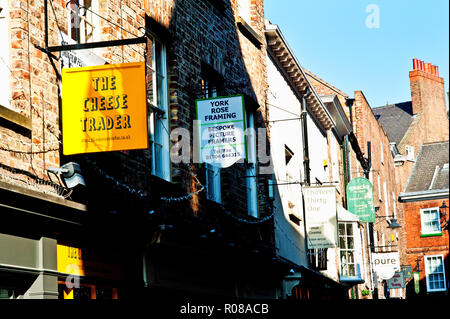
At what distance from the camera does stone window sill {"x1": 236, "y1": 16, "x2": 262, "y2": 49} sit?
16.8 m

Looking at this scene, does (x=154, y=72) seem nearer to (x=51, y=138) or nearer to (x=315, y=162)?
(x=51, y=138)

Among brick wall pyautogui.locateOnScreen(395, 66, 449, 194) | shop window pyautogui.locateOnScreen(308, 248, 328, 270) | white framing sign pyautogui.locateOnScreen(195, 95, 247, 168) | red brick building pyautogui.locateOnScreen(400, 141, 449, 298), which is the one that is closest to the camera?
white framing sign pyautogui.locateOnScreen(195, 95, 247, 168)

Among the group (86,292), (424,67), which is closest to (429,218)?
(424,67)

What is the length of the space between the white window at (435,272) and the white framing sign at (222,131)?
36780 mm

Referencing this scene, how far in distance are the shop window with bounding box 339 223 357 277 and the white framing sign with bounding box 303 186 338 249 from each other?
23.2ft

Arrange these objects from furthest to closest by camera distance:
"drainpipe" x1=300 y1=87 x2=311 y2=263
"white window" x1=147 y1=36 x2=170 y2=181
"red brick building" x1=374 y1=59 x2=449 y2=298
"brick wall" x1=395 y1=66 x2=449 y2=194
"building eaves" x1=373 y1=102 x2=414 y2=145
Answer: "building eaves" x1=373 y1=102 x2=414 y2=145 → "brick wall" x1=395 y1=66 x2=449 y2=194 → "red brick building" x1=374 y1=59 x2=449 y2=298 → "drainpipe" x1=300 y1=87 x2=311 y2=263 → "white window" x1=147 y1=36 x2=170 y2=181

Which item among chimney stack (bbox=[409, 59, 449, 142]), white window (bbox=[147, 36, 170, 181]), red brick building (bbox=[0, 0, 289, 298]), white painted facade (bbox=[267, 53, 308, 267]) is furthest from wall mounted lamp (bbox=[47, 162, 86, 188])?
chimney stack (bbox=[409, 59, 449, 142])

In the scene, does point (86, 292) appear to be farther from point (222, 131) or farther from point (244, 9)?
point (244, 9)

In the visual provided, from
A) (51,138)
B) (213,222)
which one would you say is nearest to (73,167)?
(51,138)

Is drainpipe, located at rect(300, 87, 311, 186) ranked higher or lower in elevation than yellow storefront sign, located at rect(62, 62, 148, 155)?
higher

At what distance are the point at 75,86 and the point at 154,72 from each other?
3439 mm

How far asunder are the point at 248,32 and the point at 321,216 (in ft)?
18.9

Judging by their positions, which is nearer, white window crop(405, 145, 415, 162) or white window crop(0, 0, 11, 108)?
white window crop(0, 0, 11, 108)

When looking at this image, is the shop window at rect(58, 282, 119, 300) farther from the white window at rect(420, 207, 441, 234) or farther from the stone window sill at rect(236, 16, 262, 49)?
the white window at rect(420, 207, 441, 234)
